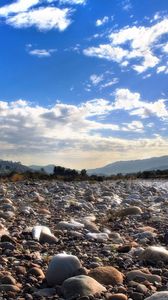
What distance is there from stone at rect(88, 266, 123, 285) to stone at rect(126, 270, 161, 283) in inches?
4.0

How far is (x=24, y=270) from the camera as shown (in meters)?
5.07

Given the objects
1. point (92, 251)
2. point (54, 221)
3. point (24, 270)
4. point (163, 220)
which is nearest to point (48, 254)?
point (92, 251)

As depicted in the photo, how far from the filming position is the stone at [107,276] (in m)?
4.72

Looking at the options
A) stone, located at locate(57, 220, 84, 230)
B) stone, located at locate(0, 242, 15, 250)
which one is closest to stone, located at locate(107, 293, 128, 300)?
stone, located at locate(0, 242, 15, 250)

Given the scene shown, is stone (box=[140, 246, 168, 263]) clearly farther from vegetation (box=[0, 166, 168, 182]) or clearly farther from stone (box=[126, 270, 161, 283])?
vegetation (box=[0, 166, 168, 182])

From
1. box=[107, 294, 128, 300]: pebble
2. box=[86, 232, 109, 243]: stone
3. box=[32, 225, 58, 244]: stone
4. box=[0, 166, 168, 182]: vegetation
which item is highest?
box=[0, 166, 168, 182]: vegetation

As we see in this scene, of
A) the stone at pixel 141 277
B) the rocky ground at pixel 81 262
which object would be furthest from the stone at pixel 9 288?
the stone at pixel 141 277

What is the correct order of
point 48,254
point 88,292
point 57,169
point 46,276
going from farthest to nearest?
point 57,169, point 48,254, point 46,276, point 88,292

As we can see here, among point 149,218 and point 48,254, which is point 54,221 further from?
point 48,254

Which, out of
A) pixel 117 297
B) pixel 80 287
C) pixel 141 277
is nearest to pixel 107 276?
pixel 141 277

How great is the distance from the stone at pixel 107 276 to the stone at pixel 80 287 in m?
0.24

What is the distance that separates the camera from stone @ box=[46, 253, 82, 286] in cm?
473

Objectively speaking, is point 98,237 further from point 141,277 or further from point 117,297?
point 117,297

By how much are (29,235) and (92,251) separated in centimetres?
134
